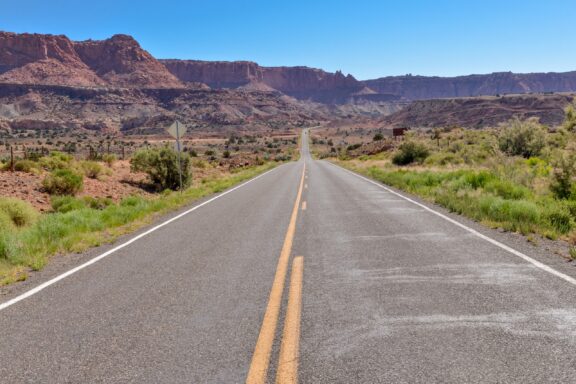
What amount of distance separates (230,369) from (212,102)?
160954mm

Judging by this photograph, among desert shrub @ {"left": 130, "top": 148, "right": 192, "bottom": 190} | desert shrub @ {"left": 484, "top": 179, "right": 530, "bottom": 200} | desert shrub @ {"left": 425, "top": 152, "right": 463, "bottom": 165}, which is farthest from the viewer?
desert shrub @ {"left": 425, "top": 152, "right": 463, "bottom": 165}

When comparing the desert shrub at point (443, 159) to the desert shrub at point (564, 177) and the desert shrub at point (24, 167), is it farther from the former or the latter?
the desert shrub at point (24, 167)

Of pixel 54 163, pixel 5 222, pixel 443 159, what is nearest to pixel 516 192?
pixel 5 222

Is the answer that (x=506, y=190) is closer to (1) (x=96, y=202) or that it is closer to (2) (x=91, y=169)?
(1) (x=96, y=202)

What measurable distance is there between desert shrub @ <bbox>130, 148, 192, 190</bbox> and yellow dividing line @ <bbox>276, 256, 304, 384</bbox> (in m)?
20.8

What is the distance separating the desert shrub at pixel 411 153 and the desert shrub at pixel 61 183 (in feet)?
90.7

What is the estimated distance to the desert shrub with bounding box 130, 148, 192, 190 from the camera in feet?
82.7

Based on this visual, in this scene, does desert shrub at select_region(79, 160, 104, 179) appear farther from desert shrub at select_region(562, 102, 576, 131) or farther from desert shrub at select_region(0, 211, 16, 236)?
desert shrub at select_region(562, 102, 576, 131)

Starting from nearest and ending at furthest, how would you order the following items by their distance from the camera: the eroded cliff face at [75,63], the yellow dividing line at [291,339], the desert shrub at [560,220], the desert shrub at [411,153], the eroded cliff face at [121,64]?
1. the yellow dividing line at [291,339]
2. the desert shrub at [560,220]
3. the desert shrub at [411,153]
4. the eroded cliff face at [75,63]
5. the eroded cliff face at [121,64]

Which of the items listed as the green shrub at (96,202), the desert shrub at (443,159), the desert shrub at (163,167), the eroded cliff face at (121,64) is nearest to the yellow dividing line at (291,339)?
the green shrub at (96,202)

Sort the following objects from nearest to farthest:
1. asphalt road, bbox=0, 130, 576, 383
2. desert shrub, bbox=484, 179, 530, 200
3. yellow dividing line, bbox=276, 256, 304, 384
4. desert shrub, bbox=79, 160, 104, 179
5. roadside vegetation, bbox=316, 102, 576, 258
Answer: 1. yellow dividing line, bbox=276, 256, 304, 384
2. asphalt road, bbox=0, 130, 576, 383
3. roadside vegetation, bbox=316, 102, 576, 258
4. desert shrub, bbox=484, 179, 530, 200
5. desert shrub, bbox=79, 160, 104, 179

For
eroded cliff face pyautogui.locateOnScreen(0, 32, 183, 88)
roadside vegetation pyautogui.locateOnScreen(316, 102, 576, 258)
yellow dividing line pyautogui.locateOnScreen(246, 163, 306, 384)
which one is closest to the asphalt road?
yellow dividing line pyautogui.locateOnScreen(246, 163, 306, 384)

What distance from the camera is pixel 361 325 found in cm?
425

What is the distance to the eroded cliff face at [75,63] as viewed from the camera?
160 metres
